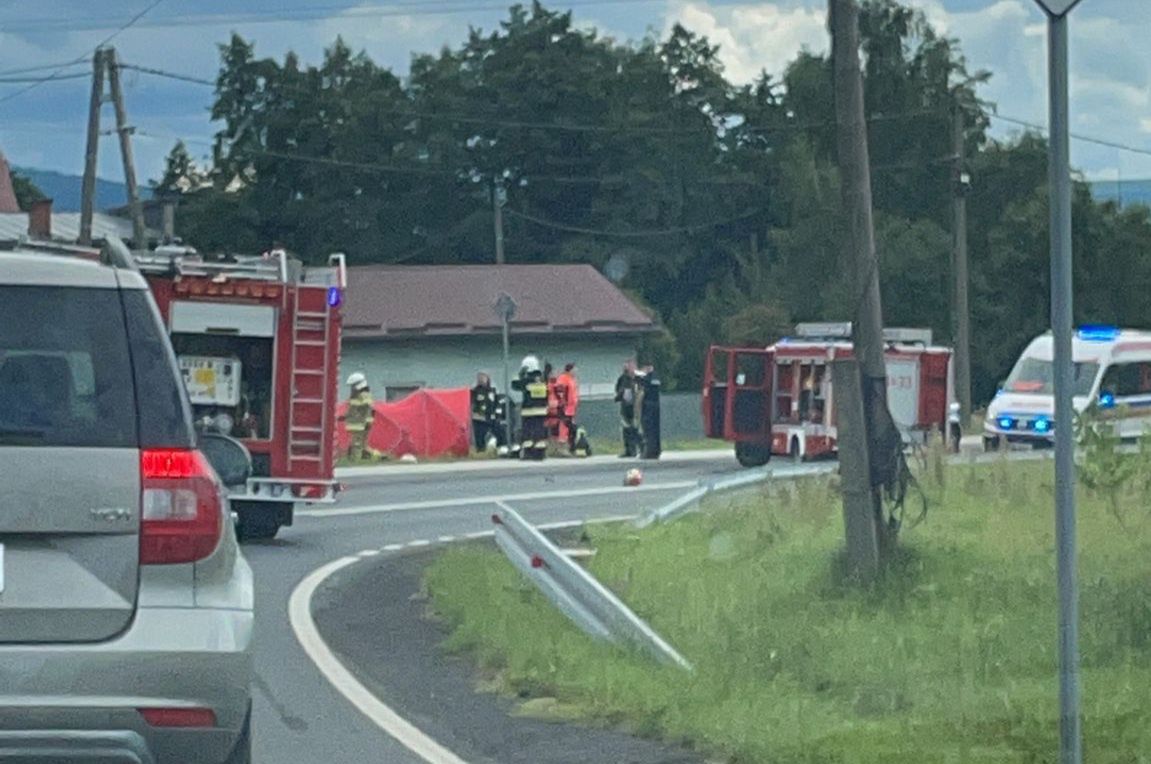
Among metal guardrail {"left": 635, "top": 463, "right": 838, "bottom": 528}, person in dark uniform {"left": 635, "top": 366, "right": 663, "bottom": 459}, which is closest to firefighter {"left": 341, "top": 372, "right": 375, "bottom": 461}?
person in dark uniform {"left": 635, "top": 366, "right": 663, "bottom": 459}

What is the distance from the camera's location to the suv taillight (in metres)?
6.38

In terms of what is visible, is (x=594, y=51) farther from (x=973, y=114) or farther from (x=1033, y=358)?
(x=1033, y=358)

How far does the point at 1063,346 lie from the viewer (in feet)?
25.7

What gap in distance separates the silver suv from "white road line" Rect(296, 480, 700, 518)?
62.6ft

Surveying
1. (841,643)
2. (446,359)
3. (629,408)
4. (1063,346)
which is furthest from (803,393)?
(446,359)

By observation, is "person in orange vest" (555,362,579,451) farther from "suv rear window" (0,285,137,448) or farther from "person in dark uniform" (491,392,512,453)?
"suv rear window" (0,285,137,448)

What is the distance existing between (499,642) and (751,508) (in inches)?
315

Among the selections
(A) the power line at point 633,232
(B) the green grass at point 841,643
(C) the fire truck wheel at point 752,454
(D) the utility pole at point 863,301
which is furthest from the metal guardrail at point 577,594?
(A) the power line at point 633,232

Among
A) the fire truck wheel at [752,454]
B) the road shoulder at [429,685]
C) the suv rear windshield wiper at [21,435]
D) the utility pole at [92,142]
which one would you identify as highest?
the utility pole at [92,142]

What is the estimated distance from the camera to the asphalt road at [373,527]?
10.8 meters

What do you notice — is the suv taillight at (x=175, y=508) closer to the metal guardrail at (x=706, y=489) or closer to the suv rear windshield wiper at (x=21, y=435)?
the suv rear windshield wiper at (x=21, y=435)

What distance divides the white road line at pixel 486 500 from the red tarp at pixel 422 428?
32.0 ft

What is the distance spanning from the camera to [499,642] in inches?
550

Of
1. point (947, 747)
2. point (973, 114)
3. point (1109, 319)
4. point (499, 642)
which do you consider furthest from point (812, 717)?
point (973, 114)
